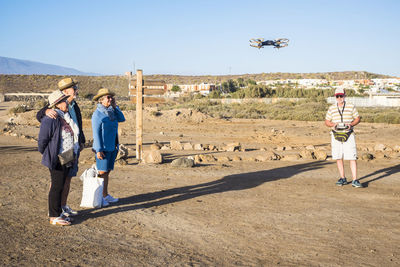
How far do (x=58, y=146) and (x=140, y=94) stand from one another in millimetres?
6572

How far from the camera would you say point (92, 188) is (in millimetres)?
6254

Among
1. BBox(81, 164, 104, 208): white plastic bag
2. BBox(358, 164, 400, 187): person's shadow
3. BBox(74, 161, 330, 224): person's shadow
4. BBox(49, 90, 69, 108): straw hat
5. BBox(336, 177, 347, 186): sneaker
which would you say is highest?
BBox(49, 90, 69, 108): straw hat

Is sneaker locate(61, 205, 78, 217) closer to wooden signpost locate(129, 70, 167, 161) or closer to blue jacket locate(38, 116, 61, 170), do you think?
blue jacket locate(38, 116, 61, 170)

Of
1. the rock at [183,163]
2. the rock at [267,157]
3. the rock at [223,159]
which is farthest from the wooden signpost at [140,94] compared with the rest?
the rock at [267,157]

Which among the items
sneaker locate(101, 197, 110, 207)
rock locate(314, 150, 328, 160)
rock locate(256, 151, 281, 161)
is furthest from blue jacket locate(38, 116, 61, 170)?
rock locate(314, 150, 328, 160)

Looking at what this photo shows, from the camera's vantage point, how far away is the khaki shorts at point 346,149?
8062mm

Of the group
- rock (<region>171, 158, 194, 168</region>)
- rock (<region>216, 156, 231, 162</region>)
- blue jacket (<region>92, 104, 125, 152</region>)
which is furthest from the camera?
rock (<region>216, 156, 231, 162</region>)

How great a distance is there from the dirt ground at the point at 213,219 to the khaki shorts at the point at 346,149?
67 centimetres

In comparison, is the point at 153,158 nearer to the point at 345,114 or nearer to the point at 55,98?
the point at 345,114

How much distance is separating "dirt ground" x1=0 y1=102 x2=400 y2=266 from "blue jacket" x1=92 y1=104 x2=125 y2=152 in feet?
3.26

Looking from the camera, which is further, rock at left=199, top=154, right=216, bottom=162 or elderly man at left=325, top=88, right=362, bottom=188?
rock at left=199, top=154, right=216, bottom=162

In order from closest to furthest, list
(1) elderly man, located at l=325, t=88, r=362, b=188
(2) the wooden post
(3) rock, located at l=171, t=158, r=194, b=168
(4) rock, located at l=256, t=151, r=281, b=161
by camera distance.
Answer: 1. (1) elderly man, located at l=325, t=88, r=362, b=188
2. (3) rock, located at l=171, t=158, r=194, b=168
3. (2) the wooden post
4. (4) rock, located at l=256, t=151, r=281, b=161

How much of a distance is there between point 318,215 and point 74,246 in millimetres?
3587

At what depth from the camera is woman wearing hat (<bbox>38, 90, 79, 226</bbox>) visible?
17.6 feet
